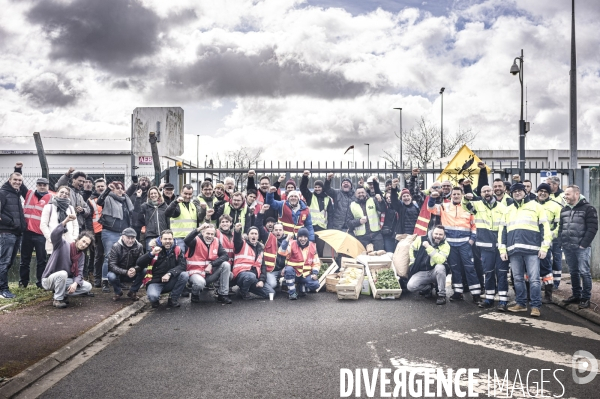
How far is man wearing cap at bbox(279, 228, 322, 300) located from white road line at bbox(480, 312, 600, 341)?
3469 millimetres

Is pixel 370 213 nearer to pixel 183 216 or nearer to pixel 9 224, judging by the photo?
pixel 183 216

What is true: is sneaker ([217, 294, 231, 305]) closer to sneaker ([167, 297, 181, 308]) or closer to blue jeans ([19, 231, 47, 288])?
sneaker ([167, 297, 181, 308])

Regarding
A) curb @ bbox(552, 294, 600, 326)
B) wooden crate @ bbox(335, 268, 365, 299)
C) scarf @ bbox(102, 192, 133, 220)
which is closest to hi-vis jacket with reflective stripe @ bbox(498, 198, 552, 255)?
curb @ bbox(552, 294, 600, 326)

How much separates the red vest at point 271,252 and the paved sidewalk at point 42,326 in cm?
276

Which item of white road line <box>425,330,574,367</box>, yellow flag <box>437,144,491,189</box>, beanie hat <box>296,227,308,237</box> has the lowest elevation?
white road line <box>425,330,574,367</box>

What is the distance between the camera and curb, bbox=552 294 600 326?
27.0ft

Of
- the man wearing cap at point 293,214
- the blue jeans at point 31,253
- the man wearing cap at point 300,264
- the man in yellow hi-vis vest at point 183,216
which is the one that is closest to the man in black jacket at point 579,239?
the man wearing cap at point 300,264

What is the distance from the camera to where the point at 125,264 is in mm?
9414

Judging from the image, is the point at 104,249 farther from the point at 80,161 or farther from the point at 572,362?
the point at 80,161

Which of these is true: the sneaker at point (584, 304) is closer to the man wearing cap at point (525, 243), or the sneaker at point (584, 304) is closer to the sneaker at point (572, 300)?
the sneaker at point (572, 300)

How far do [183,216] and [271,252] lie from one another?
1916 mm

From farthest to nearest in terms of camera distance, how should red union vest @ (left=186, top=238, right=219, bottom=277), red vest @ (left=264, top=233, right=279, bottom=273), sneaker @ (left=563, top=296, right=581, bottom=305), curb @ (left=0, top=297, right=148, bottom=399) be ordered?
red vest @ (left=264, top=233, right=279, bottom=273) < red union vest @ (left=186, top=238, right=219, bottom=277) < sneaker @ (left=563, top=296, right=581, bottom=305) < curb @ (left=0, top=297, right=148, bottom=399)

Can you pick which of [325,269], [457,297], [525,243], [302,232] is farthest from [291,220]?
[525,243]

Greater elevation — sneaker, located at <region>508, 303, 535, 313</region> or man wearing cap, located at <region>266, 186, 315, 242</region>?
man wearing cap, located at <region>266, 186, 315, 242</region>
